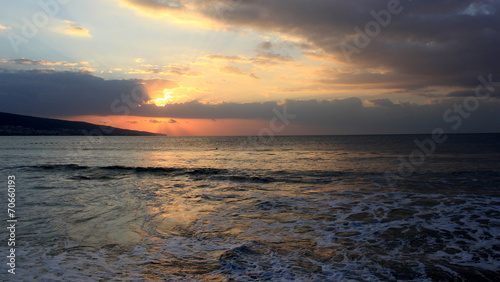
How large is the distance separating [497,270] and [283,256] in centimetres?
578

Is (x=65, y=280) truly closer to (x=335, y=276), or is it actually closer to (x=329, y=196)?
(x=335, y=276)

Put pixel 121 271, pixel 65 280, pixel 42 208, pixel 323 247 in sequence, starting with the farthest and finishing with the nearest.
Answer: pixel 42 208, pixel 323 247, pixel 121 271, pixel 65 280

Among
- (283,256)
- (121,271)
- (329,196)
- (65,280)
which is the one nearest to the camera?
(65,280)

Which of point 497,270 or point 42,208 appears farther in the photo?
point 42,208

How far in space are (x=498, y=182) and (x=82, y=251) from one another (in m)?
27.9

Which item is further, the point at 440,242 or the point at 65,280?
the point at 440,242

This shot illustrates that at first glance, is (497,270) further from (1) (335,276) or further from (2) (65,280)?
(2) (65,280)

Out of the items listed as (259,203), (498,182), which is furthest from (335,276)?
(498,182)

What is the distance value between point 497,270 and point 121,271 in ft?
33.3

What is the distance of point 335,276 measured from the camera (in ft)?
24.0

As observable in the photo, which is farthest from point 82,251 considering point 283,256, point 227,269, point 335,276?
point 335,276

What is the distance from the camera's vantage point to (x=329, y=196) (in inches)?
714

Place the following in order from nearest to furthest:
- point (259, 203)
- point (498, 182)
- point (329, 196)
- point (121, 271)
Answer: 1. point (121, 271)
2. point (259, 203)
3. point (329, 196)
4. point (498, 182)

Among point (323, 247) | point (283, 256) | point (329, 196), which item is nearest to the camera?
point (283, 256)
